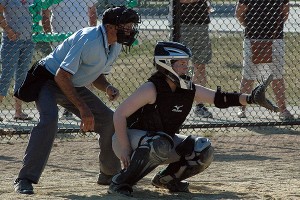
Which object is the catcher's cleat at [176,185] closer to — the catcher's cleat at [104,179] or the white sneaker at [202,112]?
the catcher's cleat at [104,179]

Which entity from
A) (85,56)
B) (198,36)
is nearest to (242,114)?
(198,36)

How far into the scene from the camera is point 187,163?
24.4 feet

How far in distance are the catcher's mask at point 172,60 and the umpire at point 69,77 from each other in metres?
0.27

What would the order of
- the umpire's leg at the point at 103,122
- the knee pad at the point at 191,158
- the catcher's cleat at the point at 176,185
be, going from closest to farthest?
the knee pad at the point at 191,158
the catcher's cleat at the point at 176,185
the umpire's leg at the point at 103,122

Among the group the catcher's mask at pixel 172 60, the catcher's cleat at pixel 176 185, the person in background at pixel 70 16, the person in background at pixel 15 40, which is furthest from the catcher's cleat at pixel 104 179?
the person in background at pixel 70 16

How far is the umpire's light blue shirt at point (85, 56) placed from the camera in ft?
23.5

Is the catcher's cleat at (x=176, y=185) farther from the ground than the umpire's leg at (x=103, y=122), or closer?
closer

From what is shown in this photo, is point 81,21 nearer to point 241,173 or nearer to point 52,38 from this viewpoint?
point 52,38

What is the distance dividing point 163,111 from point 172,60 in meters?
0.39

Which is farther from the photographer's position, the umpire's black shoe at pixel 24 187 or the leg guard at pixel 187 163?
the leg guard at pixel 187 163


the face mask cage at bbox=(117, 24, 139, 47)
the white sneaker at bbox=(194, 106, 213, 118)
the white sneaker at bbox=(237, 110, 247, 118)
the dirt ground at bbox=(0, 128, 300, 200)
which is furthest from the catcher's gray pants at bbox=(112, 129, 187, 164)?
the white sneaker at bbox=(237, 110, 247, 118)

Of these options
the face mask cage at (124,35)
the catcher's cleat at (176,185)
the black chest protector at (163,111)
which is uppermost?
the face mask cage at (124,35)

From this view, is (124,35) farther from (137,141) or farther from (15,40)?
(15,40)

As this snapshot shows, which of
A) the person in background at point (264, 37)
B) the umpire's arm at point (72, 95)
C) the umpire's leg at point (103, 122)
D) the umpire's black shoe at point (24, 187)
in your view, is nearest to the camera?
the umpire's arm at point (72, 95)
